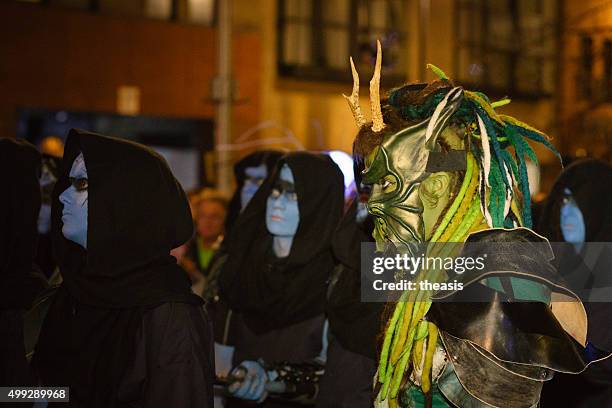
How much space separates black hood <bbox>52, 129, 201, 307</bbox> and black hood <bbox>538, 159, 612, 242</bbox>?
2.23 metres

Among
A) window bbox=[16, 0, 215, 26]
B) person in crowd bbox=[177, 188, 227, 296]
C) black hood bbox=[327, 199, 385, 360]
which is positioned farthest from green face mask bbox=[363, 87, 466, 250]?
window bbox=[16, 0, 215, 26]

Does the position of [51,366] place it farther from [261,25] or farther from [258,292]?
[261,25]

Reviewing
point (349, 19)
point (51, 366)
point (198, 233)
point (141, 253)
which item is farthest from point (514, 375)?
point (349, 19)

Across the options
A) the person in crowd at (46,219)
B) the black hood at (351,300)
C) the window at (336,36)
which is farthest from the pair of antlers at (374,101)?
the window at (336,36)

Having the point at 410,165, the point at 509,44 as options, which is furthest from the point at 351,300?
the point at 509,44

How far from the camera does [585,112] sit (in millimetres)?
19391

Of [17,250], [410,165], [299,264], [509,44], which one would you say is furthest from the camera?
[509,44]

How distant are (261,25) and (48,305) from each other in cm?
1270

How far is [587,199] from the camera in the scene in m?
4.73

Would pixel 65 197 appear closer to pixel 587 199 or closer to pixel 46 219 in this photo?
pixel 46 219

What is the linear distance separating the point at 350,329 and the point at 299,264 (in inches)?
31.2

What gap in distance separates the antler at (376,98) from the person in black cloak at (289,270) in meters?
2.05

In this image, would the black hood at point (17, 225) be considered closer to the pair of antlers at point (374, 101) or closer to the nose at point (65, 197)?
the nose at point (65, 197)

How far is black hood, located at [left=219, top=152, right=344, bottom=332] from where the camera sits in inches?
184
